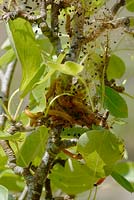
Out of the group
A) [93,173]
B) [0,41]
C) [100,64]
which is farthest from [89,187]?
[0,41]

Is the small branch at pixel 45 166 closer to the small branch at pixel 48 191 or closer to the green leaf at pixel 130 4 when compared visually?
the small branch at pixel 48 191

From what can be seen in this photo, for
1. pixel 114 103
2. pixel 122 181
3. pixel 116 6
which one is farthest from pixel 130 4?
pixel 122 181

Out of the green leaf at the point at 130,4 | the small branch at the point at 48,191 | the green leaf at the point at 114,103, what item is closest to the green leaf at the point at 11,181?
the small branch at the point at 48,191

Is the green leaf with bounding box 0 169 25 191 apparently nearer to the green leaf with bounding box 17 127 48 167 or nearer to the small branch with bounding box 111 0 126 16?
the green leaf with bounding box 17 127 48 167

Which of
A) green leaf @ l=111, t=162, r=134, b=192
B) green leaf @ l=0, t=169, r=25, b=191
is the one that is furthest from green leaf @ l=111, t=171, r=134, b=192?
green leaf @ l=0, t=169, r=25, b=191

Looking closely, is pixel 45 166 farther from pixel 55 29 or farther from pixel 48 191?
pixel 55 29

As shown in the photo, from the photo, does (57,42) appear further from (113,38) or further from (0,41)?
(0,41)
